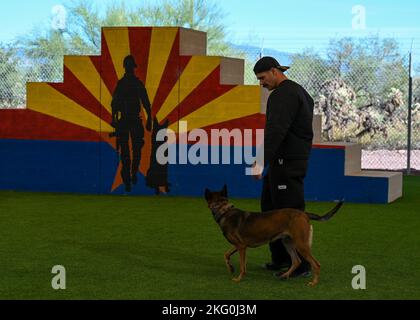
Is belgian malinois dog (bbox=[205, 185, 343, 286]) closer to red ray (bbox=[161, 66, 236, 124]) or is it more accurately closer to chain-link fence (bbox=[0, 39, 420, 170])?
red ray (bbox=[161, 66, 236, 124])

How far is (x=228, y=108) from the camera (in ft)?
42.3

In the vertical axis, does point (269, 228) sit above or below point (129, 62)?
below

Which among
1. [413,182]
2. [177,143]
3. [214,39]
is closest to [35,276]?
[177,143]

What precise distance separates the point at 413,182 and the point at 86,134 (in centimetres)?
598

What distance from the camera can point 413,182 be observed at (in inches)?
623

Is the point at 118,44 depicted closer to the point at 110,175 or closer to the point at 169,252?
the point at 110,175

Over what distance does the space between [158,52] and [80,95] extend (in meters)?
1.36

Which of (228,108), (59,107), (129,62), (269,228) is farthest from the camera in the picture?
(59,107)

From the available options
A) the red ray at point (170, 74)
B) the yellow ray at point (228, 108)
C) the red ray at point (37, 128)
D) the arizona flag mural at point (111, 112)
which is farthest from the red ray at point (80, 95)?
the yellow ray at point (228, 108)

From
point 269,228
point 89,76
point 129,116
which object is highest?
point 89,76

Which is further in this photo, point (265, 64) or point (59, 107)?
point (59, 107)

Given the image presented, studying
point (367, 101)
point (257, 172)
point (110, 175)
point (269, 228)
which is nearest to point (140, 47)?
point (110, 175)

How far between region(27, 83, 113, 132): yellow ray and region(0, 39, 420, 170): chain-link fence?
489 cm

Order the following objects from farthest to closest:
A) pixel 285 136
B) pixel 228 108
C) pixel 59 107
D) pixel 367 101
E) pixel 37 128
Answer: pixel 367 101
pixel 37 128
pixel 59 107
pixel 228 108
pixel 285 136
